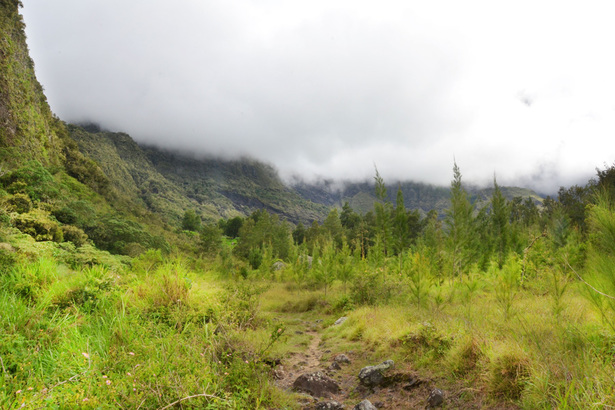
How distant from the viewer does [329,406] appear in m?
4.70

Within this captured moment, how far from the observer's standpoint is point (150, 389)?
3.11 meters

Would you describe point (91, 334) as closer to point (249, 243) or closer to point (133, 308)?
point (133, 308)

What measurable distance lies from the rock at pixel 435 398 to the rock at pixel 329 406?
1.41 meters

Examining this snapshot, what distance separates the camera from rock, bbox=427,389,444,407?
4.40 m

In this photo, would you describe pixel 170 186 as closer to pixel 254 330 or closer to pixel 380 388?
pixel 254 330

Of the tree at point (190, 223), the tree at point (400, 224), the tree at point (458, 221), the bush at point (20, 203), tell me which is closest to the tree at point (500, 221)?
the tree at point (458, 221)

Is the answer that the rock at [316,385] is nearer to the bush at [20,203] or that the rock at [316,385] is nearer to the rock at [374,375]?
the rock at [374,375]

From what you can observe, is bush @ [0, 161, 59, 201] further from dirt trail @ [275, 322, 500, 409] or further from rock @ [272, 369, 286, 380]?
dirt trail @ [275, 322, 500, 409]

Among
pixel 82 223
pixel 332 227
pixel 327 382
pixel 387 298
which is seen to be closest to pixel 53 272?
pixel 327 382

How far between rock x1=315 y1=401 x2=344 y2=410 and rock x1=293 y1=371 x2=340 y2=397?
628 millimetres

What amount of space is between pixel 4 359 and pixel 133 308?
1.88 m

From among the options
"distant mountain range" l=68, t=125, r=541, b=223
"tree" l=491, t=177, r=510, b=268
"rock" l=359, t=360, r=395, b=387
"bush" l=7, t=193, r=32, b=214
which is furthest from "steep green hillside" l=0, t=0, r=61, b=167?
"distant mountain range" l=68, t=125, r=541, b=223

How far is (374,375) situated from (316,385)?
119 centimetres

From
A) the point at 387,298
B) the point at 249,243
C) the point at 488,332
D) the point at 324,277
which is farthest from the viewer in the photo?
the point at 249,243
